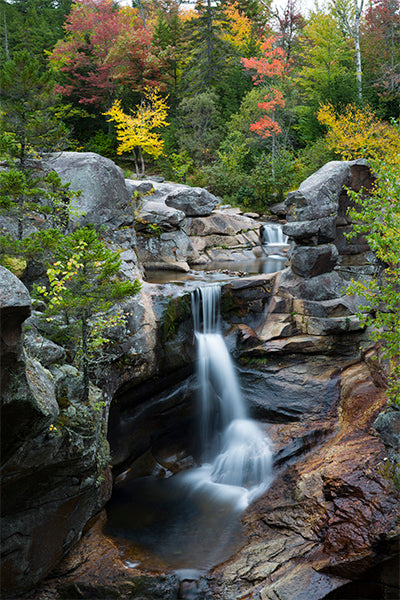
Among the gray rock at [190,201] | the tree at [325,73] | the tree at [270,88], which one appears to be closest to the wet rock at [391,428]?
the gray rock at [190,201]

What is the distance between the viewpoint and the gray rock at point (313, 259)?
12773mm

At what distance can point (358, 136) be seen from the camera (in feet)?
61.1

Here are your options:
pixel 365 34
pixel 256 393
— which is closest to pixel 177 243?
pixel 256 393

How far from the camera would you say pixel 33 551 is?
636 centimetres

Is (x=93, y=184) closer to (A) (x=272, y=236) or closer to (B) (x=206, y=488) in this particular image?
(B) (x=206, y=488)

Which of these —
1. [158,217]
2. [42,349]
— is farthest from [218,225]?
[42,349]

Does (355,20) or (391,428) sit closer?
(391,428)

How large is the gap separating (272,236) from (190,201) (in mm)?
4309

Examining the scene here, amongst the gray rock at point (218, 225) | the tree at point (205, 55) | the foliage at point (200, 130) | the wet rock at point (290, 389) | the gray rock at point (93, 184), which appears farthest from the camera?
the tree at point (205, 55)

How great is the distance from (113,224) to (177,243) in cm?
539

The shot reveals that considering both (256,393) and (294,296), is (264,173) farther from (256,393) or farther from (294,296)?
(256,393)

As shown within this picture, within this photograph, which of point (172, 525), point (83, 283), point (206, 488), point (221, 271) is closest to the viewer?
point (83, 283)

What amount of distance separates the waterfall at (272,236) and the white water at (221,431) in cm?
857

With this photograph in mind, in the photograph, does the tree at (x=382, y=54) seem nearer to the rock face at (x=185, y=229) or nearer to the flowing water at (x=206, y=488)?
the rock face at (x=185, y=229)
